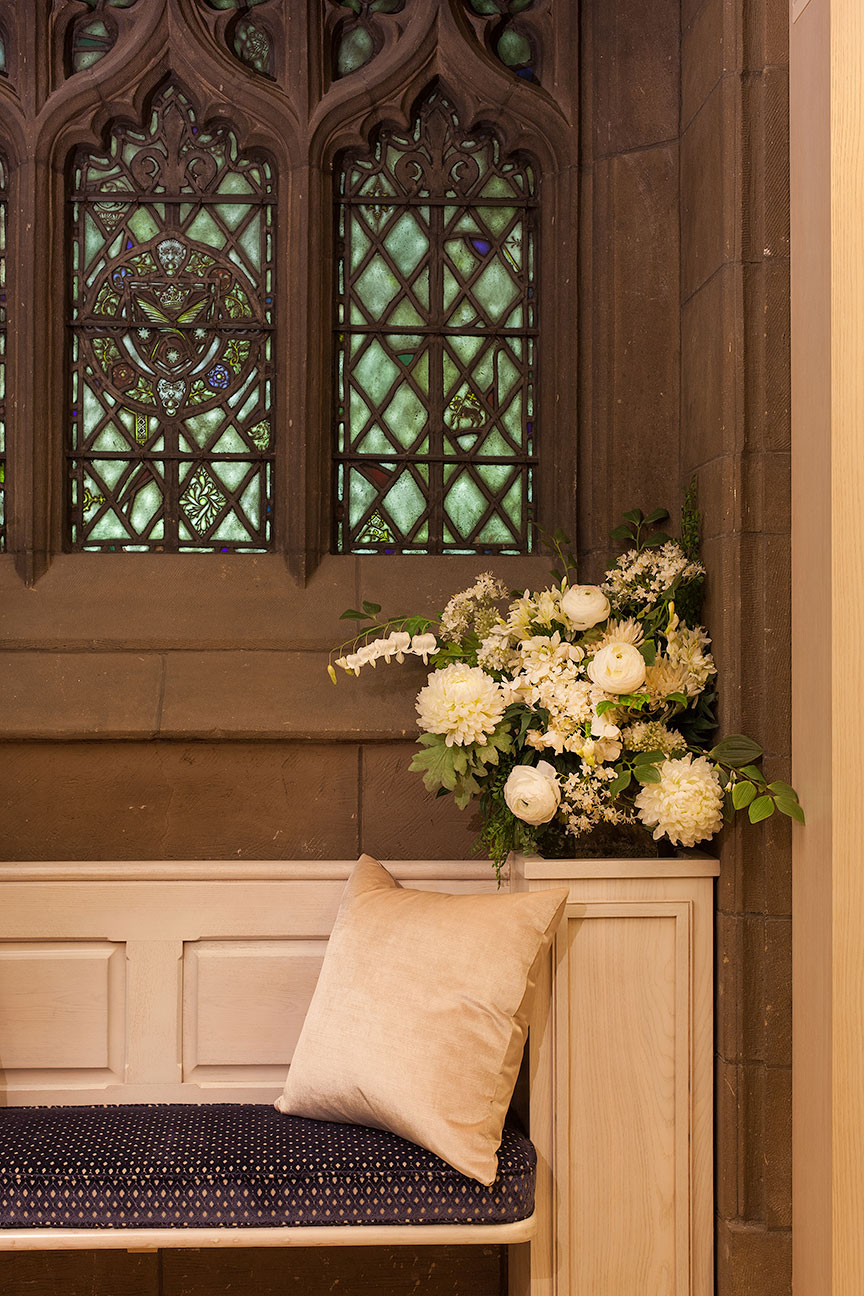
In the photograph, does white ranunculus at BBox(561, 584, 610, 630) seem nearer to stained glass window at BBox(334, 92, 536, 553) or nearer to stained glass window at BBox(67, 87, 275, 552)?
stained glass window at BBox(334, 92, 536, 553)

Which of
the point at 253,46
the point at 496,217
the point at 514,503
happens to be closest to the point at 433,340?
the point at 496,217

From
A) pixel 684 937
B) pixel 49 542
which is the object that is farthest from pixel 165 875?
pixel 684 937

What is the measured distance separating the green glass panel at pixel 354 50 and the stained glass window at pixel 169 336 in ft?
1.09

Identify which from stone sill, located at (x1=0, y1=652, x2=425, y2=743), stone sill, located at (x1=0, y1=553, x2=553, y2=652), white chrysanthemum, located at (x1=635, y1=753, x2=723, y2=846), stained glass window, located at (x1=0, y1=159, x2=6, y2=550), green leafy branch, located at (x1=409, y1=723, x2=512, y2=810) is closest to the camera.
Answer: white chrysanthemum, located at (x1=635, y1=753, x2=723, y2=846)

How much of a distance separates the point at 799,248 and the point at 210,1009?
195cm

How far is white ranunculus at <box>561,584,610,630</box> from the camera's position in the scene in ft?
6.94

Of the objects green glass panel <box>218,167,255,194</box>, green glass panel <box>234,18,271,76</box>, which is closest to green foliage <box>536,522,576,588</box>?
green glass panel <box>218,167,255,194</box>

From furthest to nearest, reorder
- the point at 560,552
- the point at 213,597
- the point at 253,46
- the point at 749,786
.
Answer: the point at 253,46
the point at 213,597
the point at 560,552
the point at 749,786

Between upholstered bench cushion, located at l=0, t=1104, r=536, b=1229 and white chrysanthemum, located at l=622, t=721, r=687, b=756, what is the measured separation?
2.57 feet

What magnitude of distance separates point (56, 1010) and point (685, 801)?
141 cm

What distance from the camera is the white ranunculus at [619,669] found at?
6.54 feet

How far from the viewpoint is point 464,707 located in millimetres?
2070

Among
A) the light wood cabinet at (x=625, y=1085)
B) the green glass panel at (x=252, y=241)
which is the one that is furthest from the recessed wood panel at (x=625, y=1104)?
the green glass panel at (x=252, y=241)

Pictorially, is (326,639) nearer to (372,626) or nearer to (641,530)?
(372,626)
